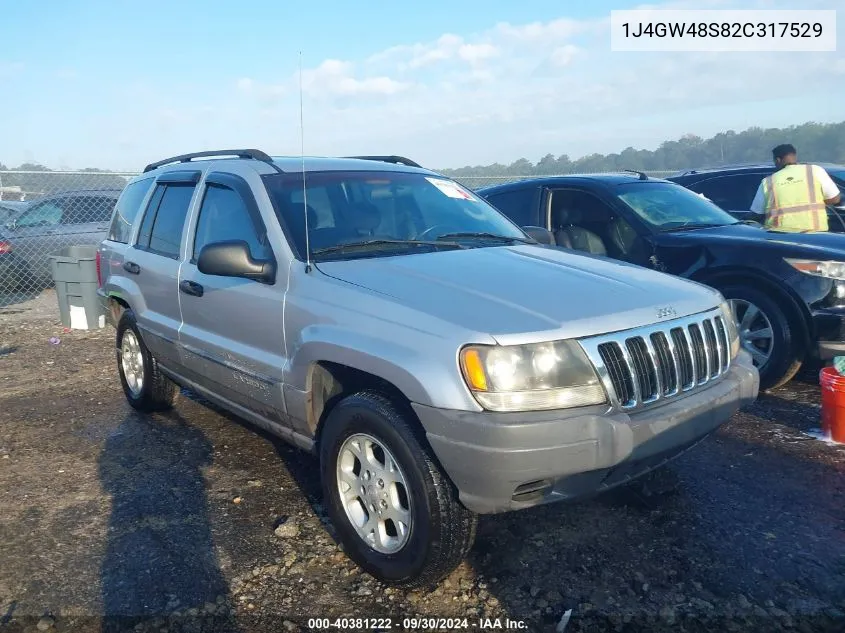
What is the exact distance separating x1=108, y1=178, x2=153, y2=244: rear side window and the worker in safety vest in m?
5.42

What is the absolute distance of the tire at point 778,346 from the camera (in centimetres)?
532

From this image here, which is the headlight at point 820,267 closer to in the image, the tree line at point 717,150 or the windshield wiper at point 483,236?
the windshield wiper at point 483,236

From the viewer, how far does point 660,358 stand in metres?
2.98

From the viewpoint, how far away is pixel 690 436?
119 inches

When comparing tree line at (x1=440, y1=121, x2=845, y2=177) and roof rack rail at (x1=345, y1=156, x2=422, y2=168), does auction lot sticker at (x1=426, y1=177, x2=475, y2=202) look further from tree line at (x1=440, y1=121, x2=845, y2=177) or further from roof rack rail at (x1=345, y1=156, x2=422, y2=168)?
tree line at (x1=440, y1=121, x2=845, y2=177)

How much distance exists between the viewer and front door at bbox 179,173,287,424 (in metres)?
3.62

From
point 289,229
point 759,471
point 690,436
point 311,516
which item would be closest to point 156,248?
point 289,229

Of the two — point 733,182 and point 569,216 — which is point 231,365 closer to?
point 569,216

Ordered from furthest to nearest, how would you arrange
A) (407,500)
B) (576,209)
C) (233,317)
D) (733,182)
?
(733,182), (576,209), (233,317), (407,500)

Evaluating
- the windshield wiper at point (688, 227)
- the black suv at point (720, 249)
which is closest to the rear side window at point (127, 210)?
the black suv at point (720, 249)

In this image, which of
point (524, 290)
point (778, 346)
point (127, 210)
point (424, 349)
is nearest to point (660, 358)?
point (524, 290)

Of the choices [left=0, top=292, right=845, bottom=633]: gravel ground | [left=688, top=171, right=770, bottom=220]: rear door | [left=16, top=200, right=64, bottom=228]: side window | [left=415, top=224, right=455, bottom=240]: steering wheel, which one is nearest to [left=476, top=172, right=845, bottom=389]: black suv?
[left=0, top=292, right=845, bottom=633]: gravel ground

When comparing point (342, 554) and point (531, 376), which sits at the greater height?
point (531, 376)

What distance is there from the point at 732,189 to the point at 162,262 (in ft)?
21.1
